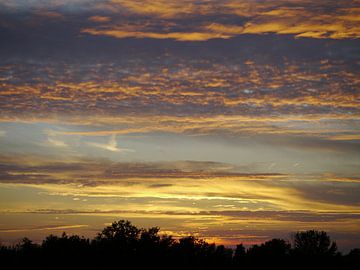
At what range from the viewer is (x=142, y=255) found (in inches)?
3378

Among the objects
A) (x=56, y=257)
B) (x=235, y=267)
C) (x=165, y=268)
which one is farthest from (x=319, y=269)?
(x=56, y=257)

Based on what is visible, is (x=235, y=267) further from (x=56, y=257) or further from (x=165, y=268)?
(x=56, y=257)

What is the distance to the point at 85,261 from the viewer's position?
3179 inches

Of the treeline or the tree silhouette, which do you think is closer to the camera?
the treeline

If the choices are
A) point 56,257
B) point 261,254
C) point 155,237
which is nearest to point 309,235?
point 261,254

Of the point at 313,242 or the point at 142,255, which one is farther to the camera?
the point at 313,242

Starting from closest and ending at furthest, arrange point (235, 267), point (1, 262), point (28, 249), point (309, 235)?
point (1, 262)
point (28, 249)
point (235, 267)
point (309, 235)

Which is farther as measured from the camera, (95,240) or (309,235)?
(309,235)

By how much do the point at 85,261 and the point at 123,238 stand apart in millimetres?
15661

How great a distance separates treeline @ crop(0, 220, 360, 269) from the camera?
8056cm

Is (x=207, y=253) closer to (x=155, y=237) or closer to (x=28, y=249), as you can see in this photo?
(x=155, y=237)

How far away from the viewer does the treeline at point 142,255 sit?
80562 mm

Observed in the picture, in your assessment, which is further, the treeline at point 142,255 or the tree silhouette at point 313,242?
the tree silhouette at point 313,242

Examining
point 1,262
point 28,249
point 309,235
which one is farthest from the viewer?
point 309,235
